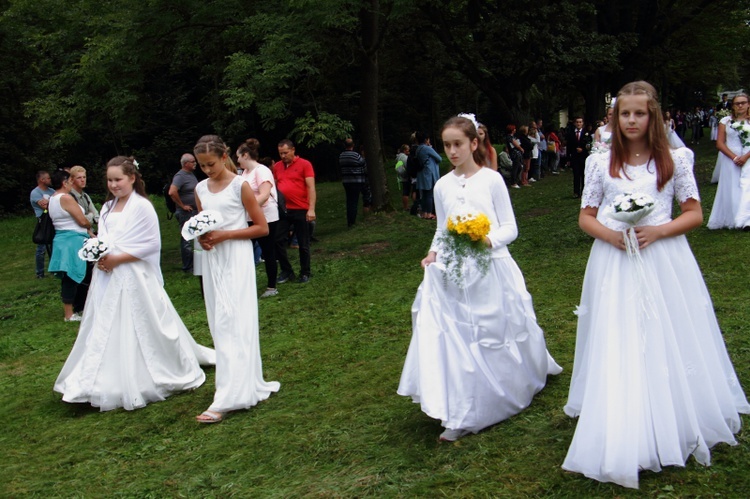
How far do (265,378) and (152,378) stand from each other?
1.08 m

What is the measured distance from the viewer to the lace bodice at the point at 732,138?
454 inches

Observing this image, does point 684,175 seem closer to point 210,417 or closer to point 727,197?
point 210,417

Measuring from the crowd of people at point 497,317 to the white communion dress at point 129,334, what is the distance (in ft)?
0.04

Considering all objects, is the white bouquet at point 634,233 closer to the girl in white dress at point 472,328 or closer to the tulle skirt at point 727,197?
the girl in white dress at point 472,328

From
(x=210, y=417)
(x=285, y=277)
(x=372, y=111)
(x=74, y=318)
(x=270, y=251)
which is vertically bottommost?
(x=74, y=318)

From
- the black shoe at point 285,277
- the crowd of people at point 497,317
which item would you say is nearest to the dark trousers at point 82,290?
the black shoe at point 285,277

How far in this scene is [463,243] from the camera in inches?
203

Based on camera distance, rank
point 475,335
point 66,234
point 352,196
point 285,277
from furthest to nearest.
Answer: point 352,196 → point 285,277 → point 66,234 → point 475,335

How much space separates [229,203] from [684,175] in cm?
384

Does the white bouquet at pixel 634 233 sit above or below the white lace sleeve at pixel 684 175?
below

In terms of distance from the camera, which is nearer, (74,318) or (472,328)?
(472,328)

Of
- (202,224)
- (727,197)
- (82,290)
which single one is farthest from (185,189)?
(727,197)

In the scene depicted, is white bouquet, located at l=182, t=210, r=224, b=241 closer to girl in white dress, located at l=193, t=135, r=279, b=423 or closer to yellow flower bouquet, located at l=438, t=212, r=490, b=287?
girl in white dress, located at l=193, t=135, r=279, b=423

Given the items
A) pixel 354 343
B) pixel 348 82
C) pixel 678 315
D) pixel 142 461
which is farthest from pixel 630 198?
pixel 348 82
